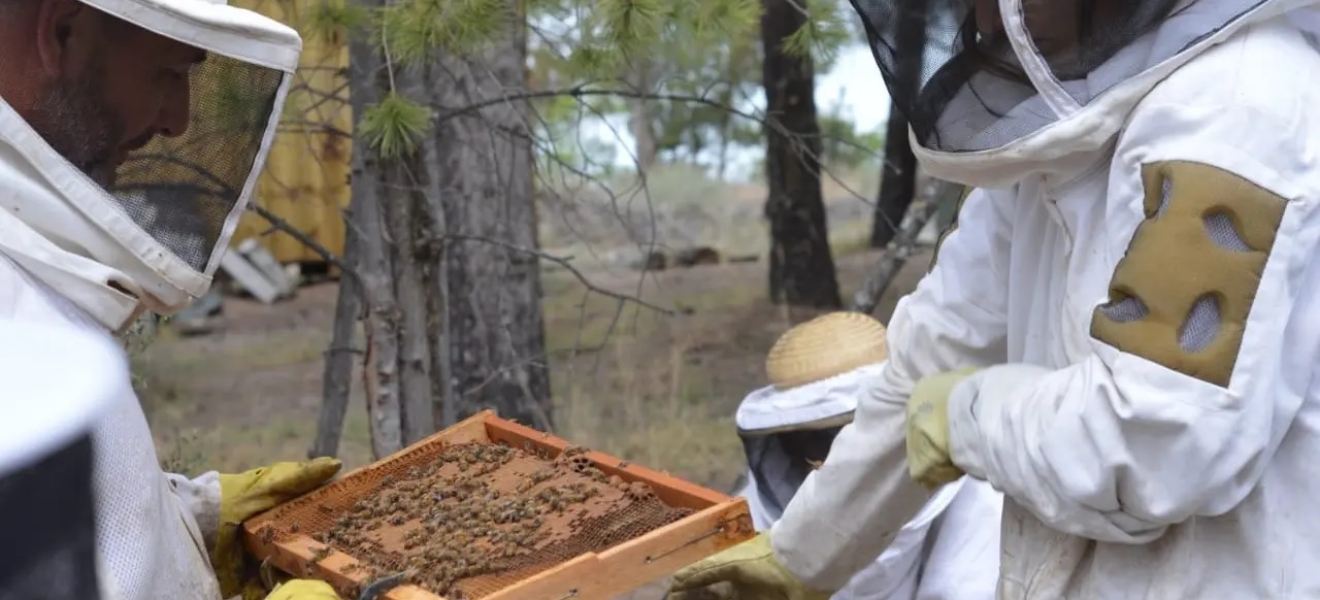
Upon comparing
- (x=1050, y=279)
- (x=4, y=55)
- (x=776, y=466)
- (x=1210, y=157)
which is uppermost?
(x=4, y=55)

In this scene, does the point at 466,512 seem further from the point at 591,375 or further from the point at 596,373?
the point at 591,375

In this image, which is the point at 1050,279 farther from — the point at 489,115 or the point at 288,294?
the point at 288,294

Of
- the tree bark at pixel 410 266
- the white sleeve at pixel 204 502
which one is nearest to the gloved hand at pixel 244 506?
the white sleeve at pixel 204 502

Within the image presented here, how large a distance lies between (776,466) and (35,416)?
2826mm

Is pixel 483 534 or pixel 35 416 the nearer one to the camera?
pixel 35 416

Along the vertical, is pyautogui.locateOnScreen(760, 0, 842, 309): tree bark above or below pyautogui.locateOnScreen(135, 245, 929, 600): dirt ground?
above

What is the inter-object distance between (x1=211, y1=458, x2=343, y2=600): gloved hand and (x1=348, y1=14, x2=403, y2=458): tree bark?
1145 mm

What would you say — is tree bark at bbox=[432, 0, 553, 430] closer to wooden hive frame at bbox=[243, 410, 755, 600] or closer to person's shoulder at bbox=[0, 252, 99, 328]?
wooden hive frame at bbox=[243, 410, 755, 600]

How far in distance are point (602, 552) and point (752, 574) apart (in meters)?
0.38

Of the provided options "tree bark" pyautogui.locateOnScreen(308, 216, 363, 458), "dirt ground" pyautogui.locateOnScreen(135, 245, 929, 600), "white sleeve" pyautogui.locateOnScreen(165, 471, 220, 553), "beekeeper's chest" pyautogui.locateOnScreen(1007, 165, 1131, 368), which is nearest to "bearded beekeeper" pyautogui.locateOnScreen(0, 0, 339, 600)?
"white sleeve" pyautogui.locateOnScreen(165, 471, 220, 553)

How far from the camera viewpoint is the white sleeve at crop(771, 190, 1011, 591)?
97.7 inches

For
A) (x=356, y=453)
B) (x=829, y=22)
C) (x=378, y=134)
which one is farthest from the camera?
(x=356, y=453)

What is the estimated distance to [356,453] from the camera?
768 centimetres

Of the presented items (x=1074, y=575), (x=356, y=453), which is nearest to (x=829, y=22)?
(x=1074, y=575)
